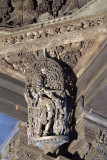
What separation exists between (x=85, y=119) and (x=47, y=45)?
4.76ft

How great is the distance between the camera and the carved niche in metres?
4.41

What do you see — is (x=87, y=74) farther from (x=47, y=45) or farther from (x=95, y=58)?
(x=47, y=45)

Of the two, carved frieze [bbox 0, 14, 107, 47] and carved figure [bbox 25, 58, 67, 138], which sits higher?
carved frieze [bbox 0, 14, 107, 47]

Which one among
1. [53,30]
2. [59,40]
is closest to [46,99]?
[59,40]

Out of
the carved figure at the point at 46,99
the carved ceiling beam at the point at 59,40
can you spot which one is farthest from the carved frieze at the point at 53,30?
the carved figure at the point at 46,99

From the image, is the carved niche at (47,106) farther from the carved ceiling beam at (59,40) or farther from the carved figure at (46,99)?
the carved ceiling beam at (59,40)

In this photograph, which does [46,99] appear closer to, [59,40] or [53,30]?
[59,40]

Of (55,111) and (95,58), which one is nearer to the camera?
(55,111)

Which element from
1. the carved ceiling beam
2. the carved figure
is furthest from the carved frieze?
the carved figure

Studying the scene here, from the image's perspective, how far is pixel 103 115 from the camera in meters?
4.96

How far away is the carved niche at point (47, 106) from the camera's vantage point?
441 cm

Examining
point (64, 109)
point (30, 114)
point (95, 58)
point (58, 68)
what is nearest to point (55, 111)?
point (64, 109)

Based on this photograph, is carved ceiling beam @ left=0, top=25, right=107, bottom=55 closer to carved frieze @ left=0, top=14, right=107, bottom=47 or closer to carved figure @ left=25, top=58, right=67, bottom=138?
carved frieze @ left=0, top=14, right=107, bottom=47

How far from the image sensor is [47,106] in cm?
450
